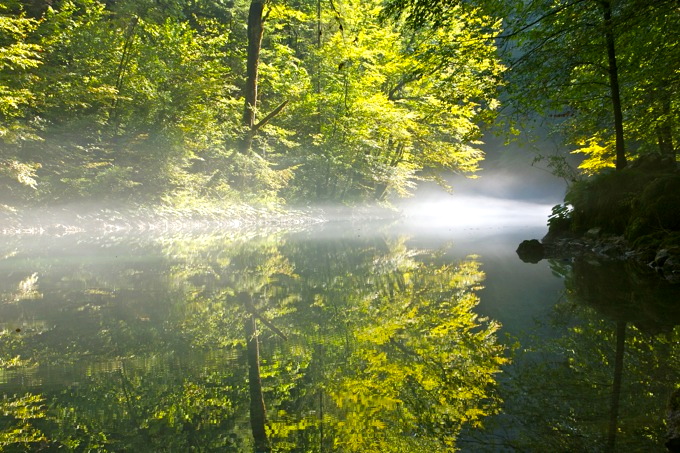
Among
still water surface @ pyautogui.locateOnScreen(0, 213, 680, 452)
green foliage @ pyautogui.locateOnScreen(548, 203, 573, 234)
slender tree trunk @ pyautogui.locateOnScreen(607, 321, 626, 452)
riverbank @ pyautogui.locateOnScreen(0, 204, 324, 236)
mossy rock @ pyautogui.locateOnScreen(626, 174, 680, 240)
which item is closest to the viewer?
slender tree trunk @ pyautogui.locateOnScreen(607, 321, 626, 452)

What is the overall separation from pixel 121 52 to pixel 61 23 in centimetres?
212

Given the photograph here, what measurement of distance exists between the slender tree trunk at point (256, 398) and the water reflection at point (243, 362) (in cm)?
1

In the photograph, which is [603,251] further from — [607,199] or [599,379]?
[599,379]

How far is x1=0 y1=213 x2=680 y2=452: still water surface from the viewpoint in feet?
8.03

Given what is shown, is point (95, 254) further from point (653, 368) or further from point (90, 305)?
point (653, 368)

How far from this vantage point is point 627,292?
5648mm

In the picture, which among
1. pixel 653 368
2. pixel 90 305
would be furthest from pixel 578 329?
pixel 90 305

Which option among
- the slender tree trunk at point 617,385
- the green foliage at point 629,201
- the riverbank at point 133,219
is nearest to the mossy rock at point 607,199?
the green foliage at point 629,201

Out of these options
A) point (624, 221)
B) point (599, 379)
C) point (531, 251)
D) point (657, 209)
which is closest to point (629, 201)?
point (624, 221)

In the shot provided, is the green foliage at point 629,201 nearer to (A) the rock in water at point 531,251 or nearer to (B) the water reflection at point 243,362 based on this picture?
(A) the rock in water at point 531,251

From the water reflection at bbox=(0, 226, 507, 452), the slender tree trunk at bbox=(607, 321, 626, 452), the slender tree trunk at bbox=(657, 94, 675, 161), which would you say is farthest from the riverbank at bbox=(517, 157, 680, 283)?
the water reflection at bbox=(0, 226, 507, 452)

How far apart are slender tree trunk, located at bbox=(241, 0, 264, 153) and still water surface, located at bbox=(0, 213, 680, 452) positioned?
559 inches

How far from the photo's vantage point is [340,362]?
140 inches

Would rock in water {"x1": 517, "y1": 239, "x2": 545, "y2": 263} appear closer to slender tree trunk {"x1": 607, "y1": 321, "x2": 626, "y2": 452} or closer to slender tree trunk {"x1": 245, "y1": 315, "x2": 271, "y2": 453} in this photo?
slender tree trunk {"x1": 607, "y1": 321, "x2": 626, "y2": 452}
